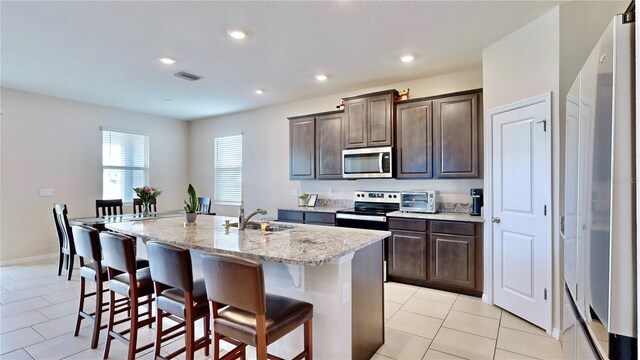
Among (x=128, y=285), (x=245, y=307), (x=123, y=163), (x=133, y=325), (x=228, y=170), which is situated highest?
(x=123, y=163)

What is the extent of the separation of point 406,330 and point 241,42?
10.3ft

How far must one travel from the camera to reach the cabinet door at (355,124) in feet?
14.2

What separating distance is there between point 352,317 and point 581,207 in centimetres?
135

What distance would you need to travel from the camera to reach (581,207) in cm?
118

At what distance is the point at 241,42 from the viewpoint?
3174mm

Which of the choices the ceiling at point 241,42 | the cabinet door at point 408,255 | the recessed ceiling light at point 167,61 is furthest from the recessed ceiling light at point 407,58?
the recessed ceiling light at point 167,61

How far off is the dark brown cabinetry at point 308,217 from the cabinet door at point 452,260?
1.40 meters

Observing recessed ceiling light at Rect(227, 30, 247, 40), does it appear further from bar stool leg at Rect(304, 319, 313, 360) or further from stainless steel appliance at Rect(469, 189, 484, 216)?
stainless steel appliance at Rect(469, 189, 484, 216)

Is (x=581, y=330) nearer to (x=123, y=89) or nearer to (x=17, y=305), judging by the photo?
(x=17, y=305)

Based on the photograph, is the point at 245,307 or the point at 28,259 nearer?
the point at 245,307

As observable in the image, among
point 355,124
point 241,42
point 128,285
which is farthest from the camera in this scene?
point 355,124

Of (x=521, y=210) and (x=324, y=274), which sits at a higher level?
(x=521, y=210)

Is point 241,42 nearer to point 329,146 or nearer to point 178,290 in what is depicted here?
point 329,146

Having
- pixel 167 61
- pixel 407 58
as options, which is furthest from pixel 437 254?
pixel 167 61
